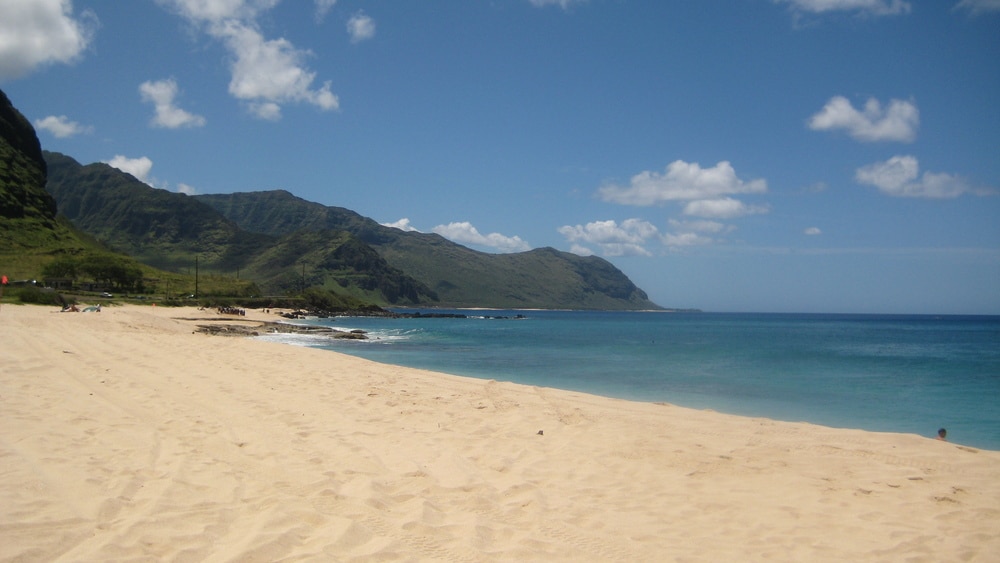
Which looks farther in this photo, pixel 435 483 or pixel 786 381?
pixel 786 381

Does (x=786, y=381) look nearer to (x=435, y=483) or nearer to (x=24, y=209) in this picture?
(x=435, y=483)

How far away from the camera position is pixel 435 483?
6.91 metres

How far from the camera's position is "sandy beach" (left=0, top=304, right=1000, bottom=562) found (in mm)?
4969

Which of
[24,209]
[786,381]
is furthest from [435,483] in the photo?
[24,209]

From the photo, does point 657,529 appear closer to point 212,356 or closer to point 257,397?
point 257,397

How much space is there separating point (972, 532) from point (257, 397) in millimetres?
11240

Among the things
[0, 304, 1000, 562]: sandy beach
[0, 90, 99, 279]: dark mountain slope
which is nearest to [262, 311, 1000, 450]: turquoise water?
[0, 304, 1000, 562]: sandy beach


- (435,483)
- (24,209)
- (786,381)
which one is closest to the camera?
(435,483)

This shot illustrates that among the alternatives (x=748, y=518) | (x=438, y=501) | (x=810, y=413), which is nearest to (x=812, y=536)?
(x=748, y=518)

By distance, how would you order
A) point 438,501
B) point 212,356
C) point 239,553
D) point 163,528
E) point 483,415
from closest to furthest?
point 239,553 → point 163,528 → point 438,501 → point 483,415 → point 212,356

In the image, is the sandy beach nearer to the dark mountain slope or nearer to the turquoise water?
the turquoise water

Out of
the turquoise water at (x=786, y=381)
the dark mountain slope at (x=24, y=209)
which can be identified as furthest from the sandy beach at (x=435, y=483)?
the dark mountain slope at (x=24, y=209)

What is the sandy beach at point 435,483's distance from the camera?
16.3 feet

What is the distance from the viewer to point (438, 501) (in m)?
6.28
